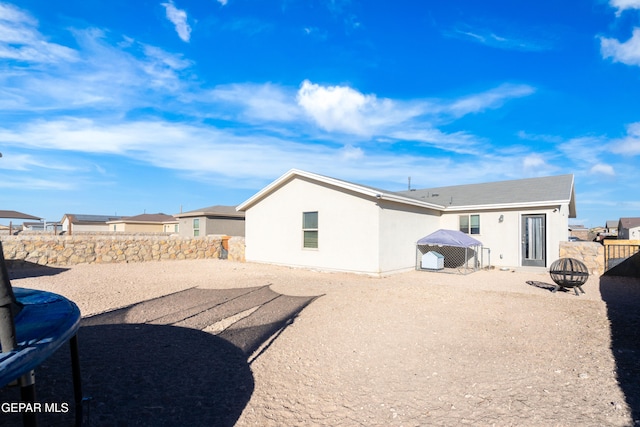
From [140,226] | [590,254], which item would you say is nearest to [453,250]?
[590,254]

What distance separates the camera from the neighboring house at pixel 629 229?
3872cm

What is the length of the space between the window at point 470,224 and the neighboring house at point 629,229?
32580 mm

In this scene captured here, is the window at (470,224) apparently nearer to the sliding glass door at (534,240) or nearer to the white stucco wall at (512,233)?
the white stucco wall at (512,233)

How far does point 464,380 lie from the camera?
3873 millimetres

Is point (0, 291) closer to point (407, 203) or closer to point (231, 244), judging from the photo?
point (407, 203)

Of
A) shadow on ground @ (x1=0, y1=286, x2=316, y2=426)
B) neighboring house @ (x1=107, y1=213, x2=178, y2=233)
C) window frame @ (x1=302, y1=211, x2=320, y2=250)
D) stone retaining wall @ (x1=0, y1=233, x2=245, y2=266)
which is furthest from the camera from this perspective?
neighboring house @ (x1=107, y1=213, x2=178, y2=233)

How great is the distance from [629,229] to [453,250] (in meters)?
37.2

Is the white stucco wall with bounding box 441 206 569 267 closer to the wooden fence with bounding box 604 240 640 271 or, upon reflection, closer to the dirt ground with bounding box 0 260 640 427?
the wooden fence with bounding box 604 240 640 271

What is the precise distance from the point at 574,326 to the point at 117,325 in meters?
7.30

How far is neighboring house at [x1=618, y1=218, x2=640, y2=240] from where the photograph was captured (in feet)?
127

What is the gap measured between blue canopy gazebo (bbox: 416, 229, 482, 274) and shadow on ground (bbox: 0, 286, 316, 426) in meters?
8.22

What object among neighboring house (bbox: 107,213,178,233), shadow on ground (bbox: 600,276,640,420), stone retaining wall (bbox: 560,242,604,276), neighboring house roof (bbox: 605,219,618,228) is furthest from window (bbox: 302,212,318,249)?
neighboring house roof (bbox: 605,219,618,228)

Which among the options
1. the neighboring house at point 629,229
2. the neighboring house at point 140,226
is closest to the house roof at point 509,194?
the neighboring house at point 140,226

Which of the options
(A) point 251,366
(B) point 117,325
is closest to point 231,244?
(B) point 117,325
